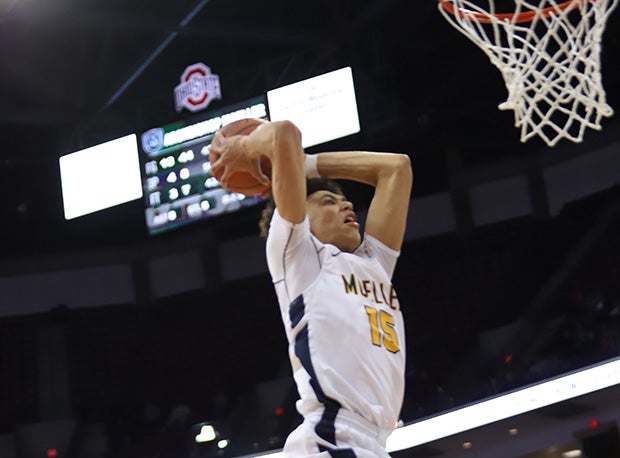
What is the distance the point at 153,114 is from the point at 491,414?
446 cm

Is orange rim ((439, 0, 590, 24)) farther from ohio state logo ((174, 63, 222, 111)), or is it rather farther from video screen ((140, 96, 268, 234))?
ohio state logo ((174, 63, 222, 111))

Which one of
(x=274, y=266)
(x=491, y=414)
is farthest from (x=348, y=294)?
(x=491, y=414)

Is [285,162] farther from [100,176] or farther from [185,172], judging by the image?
[100,176]

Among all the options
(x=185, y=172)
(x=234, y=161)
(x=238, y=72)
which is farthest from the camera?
(x=238, y=72)

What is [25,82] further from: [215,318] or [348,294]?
[348,294]

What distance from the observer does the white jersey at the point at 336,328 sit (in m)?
2.66

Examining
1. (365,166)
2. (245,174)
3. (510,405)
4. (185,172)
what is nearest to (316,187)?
(365,166)

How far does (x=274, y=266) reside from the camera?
112 inches

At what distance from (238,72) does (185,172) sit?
1257mm

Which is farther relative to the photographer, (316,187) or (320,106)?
(320,106)

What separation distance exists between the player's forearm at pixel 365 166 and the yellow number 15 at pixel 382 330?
0.49 metres

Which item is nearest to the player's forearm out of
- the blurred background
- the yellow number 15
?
the yellow number 15

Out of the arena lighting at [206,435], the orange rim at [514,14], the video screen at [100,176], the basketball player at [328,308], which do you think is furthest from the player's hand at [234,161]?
the arena lighting at [206,435]

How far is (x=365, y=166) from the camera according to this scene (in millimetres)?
3119
